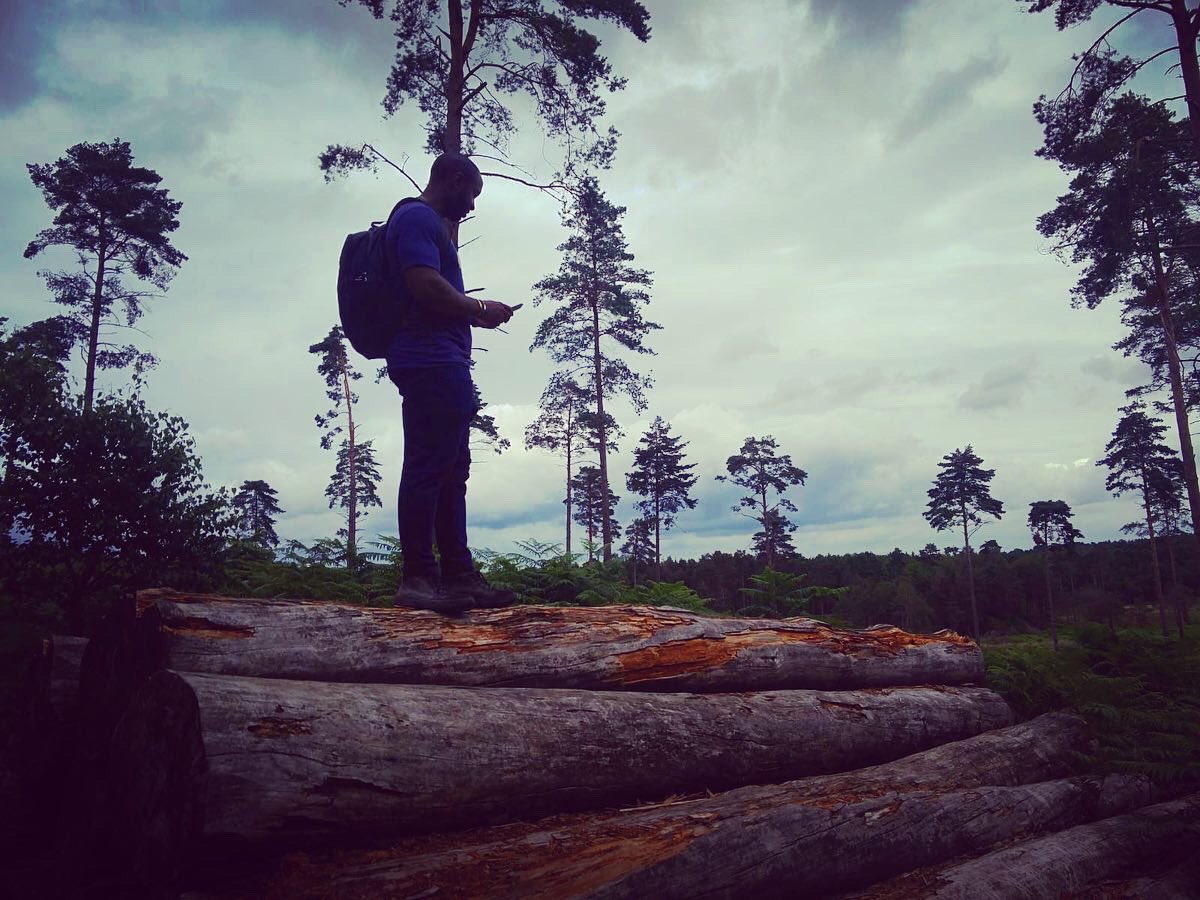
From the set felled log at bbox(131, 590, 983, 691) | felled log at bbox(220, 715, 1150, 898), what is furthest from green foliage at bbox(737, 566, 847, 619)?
felled log at bbox(220, 715, 1150, 898)

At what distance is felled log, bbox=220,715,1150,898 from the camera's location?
10.7 ft

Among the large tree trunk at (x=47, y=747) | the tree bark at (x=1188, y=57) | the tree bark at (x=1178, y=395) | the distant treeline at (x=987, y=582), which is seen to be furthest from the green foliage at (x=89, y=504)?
the distant treeline at (x=987, y=582)

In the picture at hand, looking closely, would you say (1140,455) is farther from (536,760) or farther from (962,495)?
(536,760)

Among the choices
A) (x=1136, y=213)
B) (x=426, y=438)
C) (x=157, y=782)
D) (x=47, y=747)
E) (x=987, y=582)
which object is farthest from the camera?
(x=987, y=582)

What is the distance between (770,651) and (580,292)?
20851 millimetres

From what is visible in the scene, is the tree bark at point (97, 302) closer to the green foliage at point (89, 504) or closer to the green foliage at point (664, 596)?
the green foliage at point (89, 504)

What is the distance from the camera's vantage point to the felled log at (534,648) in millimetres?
4270

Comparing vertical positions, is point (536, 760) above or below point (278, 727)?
below

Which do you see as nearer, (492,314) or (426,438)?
(426,438)

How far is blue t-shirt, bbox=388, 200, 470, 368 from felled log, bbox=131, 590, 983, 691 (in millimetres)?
1744

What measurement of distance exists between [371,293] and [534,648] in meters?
2.70

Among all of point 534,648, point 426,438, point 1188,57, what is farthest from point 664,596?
point 1188,57

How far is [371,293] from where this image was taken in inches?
199

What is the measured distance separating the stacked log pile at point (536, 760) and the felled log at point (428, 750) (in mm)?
12
